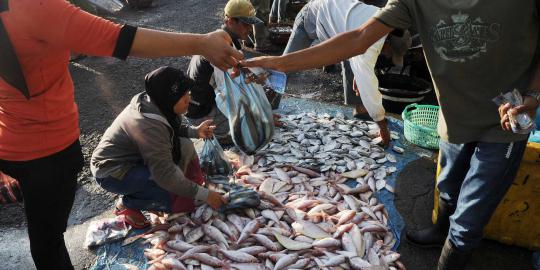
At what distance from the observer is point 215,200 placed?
3.04m

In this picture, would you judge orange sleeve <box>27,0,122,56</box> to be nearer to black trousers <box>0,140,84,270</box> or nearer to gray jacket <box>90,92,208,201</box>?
black trousers <box>0,140,84,270</box>

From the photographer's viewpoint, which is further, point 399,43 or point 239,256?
point 399,43

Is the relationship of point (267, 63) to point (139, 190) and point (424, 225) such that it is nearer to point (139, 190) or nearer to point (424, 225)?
point (139, 190)

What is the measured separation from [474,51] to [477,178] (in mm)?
756

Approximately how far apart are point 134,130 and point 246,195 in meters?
1.02

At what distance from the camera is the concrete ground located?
10.1 ft

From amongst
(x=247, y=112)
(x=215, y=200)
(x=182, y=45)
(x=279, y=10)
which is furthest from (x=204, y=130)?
(x=279, y=10)

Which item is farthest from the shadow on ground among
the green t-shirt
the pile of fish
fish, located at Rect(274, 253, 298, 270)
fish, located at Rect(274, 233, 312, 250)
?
the green t-shirt

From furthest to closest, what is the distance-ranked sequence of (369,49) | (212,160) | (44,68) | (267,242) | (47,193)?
1. (369,49)
2. (212,160)
3. (267,242)
4. (47,193)
5. (44,68)

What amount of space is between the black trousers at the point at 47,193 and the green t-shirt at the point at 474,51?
2068 millimetres

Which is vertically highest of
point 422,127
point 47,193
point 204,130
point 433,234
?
point 47,193

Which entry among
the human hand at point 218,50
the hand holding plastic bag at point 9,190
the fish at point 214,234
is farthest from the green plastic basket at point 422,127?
the hand holding plastic bag at point 9,190

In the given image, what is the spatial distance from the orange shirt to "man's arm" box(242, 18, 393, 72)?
1106 mm

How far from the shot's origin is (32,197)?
213cm
